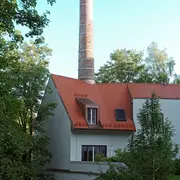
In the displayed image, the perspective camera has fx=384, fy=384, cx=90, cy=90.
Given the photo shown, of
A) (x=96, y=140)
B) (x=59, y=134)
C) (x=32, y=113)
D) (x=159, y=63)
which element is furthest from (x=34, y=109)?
(x=159, y=63)

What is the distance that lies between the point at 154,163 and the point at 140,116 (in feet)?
5.22

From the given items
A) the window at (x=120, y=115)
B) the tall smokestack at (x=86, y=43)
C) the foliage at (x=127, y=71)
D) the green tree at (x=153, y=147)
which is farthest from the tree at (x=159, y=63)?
the green tree at (x=153, y=147)

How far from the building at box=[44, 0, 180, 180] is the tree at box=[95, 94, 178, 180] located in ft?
40.4

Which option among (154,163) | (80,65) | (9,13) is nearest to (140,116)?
(154,163)

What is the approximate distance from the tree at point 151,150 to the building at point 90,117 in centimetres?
1230

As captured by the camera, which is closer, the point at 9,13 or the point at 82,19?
the point at 9,13

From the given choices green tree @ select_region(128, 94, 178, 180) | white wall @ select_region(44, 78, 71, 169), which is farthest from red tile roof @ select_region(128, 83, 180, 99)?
green tree @ select_region(128, 94, 178, 180)

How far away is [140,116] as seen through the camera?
12648 mm

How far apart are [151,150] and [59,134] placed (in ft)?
59.6

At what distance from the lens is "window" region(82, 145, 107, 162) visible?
27969 mm

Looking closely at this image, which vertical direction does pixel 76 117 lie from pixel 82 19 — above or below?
below

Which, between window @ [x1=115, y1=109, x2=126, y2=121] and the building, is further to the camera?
window @ [x1=115, y1=109, x2=126, y2=121]

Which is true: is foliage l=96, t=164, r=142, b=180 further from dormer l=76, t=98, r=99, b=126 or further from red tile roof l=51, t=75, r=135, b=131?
dormer l=76, t=98, r=99, b=126

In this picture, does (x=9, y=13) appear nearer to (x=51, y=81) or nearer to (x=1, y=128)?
(x=1, y=128)
